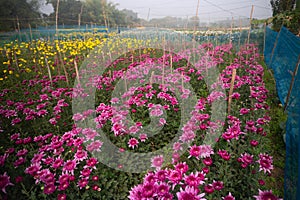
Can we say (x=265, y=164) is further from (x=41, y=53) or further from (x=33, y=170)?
(x=41, y=53)

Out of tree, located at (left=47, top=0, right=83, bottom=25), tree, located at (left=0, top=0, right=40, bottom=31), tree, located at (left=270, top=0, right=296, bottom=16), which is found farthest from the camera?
tree, located at (left=47, top=0, right=83, bottom=25)

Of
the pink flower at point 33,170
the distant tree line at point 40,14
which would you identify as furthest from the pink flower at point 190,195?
the distant tree line at point 40,14

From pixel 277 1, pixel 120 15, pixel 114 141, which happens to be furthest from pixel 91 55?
pixel 120 15

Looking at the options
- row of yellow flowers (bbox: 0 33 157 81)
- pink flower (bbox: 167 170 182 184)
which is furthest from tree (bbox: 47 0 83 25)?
pink flower (bbox: 167 170 182 184)

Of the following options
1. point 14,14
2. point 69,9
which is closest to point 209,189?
point 14,14

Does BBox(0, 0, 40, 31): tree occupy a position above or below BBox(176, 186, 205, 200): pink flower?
above

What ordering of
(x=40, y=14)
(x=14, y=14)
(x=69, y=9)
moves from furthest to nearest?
(x=69, y=9) → (x=40, y=14) → (x=14, y=14)

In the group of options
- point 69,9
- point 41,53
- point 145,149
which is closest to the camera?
point 145,149

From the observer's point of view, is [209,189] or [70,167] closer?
[209,189]

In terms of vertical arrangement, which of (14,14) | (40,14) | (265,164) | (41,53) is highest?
(40,14)

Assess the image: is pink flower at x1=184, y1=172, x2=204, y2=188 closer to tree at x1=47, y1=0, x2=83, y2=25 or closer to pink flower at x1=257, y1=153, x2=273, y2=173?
pink flower at x1=257, y1=153, x2=273, y2=173

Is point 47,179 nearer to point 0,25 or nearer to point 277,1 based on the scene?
point 0,25

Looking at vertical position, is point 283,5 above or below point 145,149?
above

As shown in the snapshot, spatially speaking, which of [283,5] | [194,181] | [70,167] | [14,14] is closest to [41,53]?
[70,167]
